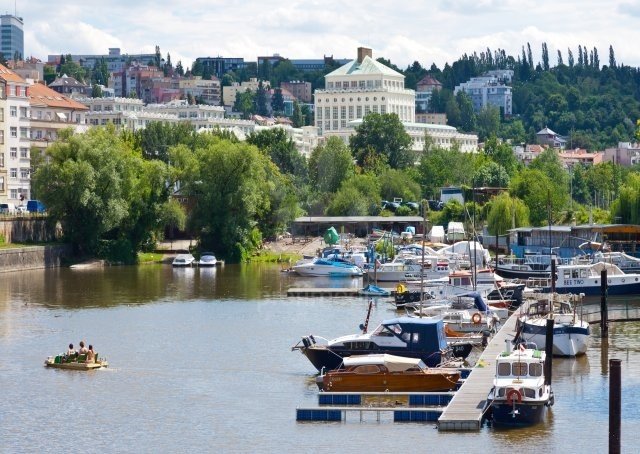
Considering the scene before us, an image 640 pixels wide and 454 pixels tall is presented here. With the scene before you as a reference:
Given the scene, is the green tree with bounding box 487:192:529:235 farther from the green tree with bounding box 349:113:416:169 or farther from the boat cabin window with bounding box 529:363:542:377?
the boat cabin window with bounding box 529:363:542:377

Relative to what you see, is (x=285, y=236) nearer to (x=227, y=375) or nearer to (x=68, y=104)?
(x=68, y=104)

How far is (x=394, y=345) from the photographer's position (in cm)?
5572

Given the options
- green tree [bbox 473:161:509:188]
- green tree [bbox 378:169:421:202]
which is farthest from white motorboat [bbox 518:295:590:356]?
green tree [bbox 473:161:509:188]

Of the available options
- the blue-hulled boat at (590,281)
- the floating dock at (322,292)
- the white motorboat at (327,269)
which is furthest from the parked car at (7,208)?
the blue-hulled boat at (590,281)

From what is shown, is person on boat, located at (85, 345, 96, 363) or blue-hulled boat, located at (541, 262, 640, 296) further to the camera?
blue-hulled boat, located at (541, 262, 640, 296)

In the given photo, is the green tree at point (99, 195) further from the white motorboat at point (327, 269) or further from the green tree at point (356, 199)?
the green tree at point (356, 199)

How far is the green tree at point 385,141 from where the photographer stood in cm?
19250

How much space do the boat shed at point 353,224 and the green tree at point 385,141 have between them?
→ 151 ft

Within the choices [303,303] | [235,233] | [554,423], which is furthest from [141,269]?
[554,423]

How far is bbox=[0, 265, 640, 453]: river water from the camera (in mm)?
46281

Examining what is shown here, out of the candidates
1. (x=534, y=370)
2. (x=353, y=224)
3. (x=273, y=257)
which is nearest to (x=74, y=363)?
(x=534, y=370)

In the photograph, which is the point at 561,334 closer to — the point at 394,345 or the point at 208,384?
the point at 394,345

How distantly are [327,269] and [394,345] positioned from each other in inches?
1960

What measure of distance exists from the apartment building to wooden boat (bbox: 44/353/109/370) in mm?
68170
